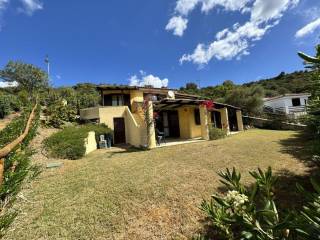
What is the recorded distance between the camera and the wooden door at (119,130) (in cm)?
1930

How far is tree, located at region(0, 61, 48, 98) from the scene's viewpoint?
101ft

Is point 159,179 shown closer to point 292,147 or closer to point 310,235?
point 310,235

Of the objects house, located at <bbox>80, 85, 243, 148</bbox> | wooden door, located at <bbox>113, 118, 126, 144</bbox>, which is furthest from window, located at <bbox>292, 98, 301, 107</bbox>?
wooden door, located at <bbox>113, 118, 126, 144</bbox>

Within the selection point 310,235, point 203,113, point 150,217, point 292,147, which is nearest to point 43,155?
point 150,217

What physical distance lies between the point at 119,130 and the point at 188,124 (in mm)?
7068

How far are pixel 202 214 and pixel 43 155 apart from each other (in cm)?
1076

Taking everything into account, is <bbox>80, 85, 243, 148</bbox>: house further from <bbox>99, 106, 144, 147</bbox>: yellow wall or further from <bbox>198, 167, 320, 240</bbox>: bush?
<bbox>198, 167, 320, 240</bbox>: bush

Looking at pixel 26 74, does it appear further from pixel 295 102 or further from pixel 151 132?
pixel 295 102

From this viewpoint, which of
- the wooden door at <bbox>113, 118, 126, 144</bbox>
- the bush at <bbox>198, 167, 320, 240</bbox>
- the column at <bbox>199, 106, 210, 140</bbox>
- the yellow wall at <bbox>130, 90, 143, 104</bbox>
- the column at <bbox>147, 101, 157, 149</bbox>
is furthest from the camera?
the yellow wall at <bbox>130, 90, 143, 104</bbox>

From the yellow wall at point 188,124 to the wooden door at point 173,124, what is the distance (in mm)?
776

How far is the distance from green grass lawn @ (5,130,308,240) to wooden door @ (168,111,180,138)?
993 centimetres

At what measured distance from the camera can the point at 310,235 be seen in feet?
4.20

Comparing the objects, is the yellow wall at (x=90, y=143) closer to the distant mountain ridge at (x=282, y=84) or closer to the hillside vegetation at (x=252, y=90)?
the hillside vegetation at (x=252, y=90)

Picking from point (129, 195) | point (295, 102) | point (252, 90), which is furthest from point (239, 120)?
point (129, 195)
